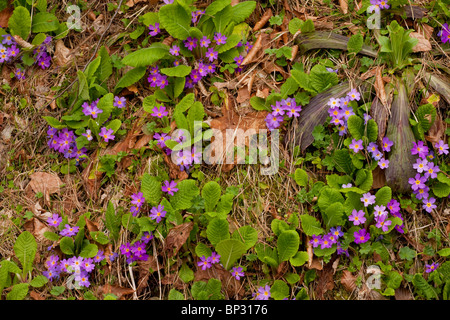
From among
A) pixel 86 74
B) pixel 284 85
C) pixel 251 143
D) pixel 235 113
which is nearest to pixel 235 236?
pixel 251 143

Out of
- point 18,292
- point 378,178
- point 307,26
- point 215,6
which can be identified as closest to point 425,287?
point 378,178

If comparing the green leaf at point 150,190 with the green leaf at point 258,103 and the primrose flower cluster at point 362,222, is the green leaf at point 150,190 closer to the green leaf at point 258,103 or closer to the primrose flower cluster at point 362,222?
the green leaf at point 258,103

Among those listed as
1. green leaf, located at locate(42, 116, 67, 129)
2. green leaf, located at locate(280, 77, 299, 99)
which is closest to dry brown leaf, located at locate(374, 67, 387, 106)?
green leaf, located at locate(280, 77, 299, 99)

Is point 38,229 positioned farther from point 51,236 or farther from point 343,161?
point 343,161

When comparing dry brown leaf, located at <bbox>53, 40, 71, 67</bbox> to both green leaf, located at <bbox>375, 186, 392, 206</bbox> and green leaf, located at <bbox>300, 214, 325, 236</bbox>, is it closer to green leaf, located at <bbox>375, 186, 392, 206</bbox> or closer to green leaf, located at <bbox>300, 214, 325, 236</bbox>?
green leaf, located at <bbox>300, 214, 325, 236</bbox>

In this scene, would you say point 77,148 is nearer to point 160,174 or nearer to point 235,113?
point 160,174

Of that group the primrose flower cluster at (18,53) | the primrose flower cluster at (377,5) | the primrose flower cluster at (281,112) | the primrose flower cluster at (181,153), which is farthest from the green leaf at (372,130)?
the primrose flower cluster at (18,53)
